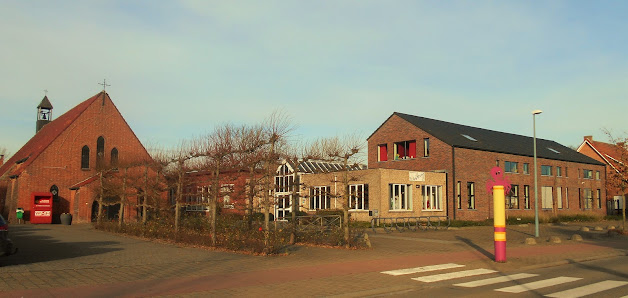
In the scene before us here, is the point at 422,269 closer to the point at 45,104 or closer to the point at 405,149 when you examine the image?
the point at 405,149

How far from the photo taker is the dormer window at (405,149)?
38000mm

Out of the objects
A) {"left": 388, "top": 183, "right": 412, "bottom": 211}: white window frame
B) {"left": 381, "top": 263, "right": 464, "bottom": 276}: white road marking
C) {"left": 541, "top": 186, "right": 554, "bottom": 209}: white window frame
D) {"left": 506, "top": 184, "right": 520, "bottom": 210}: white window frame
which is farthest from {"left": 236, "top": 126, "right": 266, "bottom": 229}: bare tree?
{"left": 541, "top": 186, "right": 554, "bottom": 209}: white window frame

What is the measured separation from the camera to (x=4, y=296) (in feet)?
26.2

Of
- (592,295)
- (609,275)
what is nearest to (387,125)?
(609,275)

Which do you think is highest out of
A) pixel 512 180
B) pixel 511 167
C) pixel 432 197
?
pixel 511 167

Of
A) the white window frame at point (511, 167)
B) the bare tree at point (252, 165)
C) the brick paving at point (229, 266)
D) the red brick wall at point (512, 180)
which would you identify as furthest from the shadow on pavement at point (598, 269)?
the white window frame at point (511, 167)

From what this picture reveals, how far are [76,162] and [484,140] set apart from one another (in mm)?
32365

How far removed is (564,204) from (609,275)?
36406mm

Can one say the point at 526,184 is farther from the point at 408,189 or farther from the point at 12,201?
the point at 12,201

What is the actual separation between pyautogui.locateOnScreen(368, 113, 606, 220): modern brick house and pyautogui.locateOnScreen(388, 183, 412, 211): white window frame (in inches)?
162

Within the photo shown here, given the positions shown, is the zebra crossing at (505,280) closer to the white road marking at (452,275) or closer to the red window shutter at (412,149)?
the white road marking at (452,275)

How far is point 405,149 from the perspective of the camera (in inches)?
1527

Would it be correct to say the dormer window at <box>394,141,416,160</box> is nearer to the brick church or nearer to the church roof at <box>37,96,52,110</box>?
the brick church

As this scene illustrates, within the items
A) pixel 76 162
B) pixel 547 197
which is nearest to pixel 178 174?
pixel 76 162
